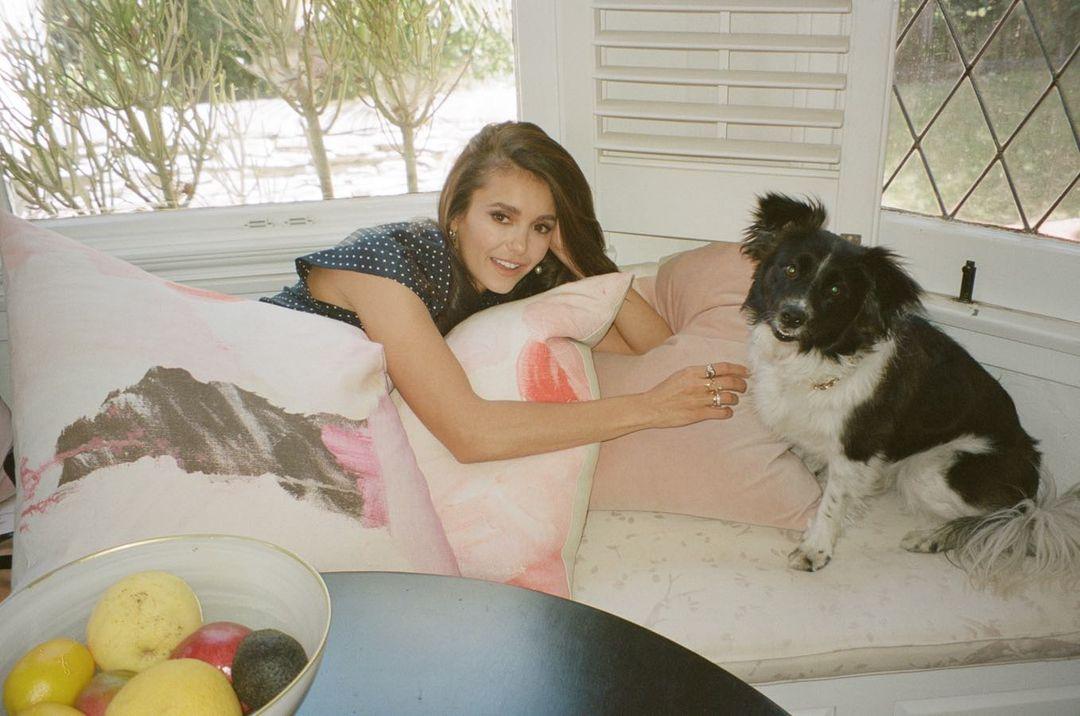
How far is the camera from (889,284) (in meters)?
1.49

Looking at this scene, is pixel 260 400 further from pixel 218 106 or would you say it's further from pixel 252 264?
pixel 218 106

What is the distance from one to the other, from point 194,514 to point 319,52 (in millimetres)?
1771

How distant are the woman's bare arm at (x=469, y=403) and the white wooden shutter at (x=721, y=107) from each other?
0.65m

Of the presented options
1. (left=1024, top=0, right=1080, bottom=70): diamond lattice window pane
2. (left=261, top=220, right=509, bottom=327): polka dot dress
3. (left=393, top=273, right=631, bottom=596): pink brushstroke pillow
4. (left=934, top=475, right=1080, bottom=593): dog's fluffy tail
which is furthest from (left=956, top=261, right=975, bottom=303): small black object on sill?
(left=261, top=220, right=509, bottom=327): polka dot dress

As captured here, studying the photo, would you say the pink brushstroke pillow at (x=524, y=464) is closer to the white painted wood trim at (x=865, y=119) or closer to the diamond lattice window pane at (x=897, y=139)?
the white painted wood trim at (x=865, y=119)

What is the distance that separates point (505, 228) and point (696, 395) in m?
0.57

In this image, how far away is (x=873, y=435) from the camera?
1643mm

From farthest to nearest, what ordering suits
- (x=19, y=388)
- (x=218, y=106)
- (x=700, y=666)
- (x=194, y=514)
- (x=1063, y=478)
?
(x=218, y=106), (x=1063, y=478), (x=19, y=388), (x=194, y=514), (x=700, y=666)

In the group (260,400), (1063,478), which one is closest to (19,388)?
(260,400)

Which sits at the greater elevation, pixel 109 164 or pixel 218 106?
pixel 218 106

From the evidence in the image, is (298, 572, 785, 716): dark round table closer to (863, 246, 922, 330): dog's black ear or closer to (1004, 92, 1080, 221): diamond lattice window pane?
(863, 246, 922, 330): dog's black ear

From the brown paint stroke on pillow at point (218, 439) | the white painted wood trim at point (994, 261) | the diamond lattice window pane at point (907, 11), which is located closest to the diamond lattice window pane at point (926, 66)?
the diamond lattice window pane at point (907, 11)

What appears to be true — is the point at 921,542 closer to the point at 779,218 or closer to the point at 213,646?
the point at 779,218

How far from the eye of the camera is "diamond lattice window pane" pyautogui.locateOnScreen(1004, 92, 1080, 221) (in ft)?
6.26
